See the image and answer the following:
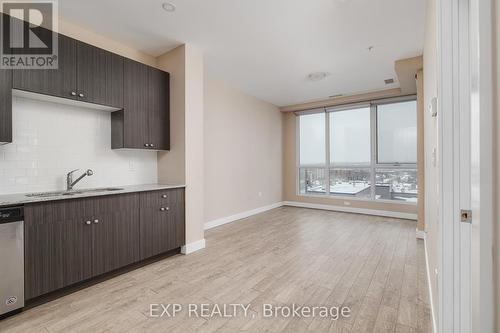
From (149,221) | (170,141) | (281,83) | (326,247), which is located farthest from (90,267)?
(281,83)

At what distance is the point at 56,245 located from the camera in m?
2.16

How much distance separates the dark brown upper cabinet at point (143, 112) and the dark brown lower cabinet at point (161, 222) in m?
0.72

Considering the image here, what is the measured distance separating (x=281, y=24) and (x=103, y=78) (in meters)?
2.17

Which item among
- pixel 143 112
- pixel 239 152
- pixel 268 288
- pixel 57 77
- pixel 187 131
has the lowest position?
pixel 268 288

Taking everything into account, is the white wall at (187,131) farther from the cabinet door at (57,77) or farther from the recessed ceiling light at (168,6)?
the cabinet door at (57,77)

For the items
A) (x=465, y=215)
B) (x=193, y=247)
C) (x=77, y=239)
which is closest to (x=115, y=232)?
(x=77, y=239)

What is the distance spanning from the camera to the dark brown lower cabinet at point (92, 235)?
205 cm

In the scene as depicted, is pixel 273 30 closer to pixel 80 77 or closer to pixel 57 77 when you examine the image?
pixel 80 77

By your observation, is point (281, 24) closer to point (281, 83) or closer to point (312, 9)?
point (312, 9)

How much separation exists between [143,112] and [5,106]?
4.26 feet

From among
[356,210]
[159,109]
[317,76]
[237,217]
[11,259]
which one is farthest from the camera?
[356,210]

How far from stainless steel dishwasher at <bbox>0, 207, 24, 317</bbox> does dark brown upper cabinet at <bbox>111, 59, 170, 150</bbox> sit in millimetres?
1311

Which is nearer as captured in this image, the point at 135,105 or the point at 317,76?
the point at 135,105

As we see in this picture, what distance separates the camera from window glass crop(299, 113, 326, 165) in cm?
651
